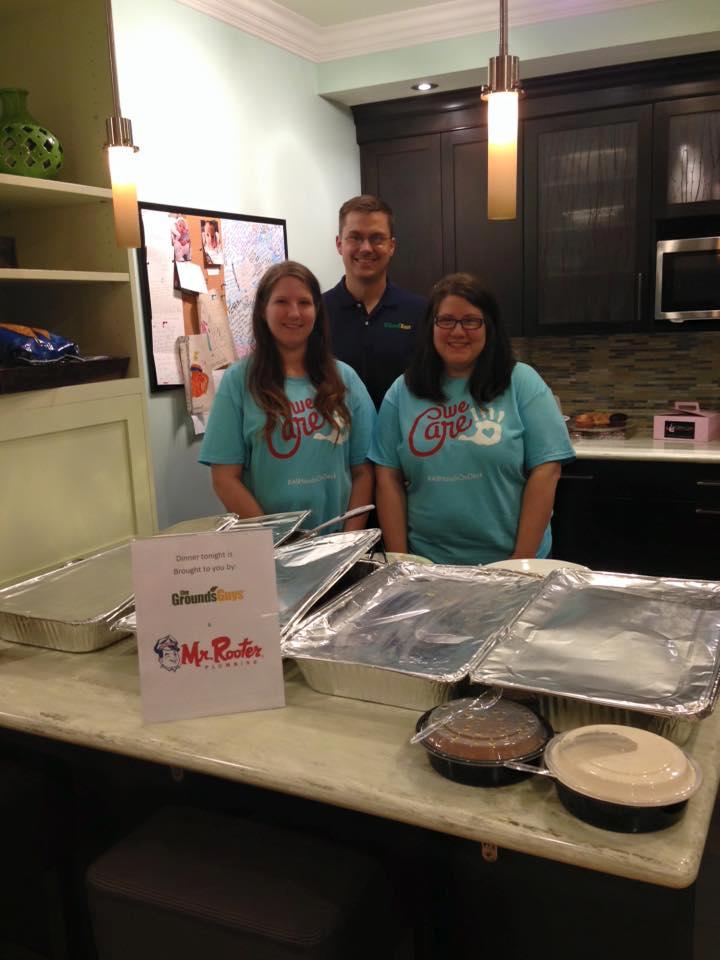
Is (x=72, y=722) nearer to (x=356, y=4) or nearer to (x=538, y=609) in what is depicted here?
(x=538, y=609)

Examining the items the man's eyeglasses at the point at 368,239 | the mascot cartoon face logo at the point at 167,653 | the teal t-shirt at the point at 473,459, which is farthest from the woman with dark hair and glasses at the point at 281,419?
the mascot cartoon face logo at the point at 167,653

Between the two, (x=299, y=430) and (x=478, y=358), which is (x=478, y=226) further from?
(x=299, y=430)

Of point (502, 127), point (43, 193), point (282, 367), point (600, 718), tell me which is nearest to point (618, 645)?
point (600, 718)

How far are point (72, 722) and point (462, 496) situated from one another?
1124mm

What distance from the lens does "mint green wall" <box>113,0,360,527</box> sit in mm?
2699

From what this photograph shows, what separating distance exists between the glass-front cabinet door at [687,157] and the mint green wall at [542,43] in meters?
0.22

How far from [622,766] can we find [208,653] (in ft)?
1.95

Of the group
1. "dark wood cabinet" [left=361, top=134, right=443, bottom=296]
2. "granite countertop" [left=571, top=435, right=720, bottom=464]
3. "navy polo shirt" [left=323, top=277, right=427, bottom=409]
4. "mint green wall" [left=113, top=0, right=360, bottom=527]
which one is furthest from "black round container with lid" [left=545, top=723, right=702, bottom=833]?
"dark wood cabinet" [left=361, top=134, right=443, bottom=296]

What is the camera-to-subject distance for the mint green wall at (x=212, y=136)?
8.86ft

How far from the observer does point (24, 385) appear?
1.84 metres

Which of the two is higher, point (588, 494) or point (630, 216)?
point (630, 216)

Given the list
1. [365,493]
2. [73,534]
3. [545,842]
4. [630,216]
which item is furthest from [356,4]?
[545,842]

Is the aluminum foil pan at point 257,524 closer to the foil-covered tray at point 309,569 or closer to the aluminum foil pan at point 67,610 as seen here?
the foil-covered tray at point 309,569

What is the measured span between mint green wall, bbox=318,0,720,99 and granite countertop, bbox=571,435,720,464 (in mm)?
1522
